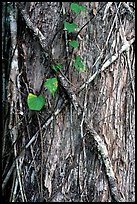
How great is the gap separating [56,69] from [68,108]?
0.58ft

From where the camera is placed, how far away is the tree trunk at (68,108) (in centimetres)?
164

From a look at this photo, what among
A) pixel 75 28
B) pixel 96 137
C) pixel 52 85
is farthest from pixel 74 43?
pixel 96 137

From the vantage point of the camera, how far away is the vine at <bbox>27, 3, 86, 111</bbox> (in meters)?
1.56

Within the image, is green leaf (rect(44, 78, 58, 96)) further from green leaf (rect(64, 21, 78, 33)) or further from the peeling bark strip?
green leaf (rect(64, 21, 78, 33))

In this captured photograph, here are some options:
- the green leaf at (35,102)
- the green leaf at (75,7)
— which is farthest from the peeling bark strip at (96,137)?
the green leaf at (75,7)

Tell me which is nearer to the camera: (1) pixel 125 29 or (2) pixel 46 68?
(2) pixel 46 68

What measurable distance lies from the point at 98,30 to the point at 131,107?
0.39m


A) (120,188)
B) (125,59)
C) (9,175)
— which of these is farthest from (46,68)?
(120,188)

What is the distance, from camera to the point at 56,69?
5.36ft

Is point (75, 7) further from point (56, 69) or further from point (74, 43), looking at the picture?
point (56, 69)

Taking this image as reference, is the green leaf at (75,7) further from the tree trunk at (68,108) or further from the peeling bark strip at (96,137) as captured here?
the peeling bark strip at (96,137)

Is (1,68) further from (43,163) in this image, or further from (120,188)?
(120,188)

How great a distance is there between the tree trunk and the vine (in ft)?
0.08

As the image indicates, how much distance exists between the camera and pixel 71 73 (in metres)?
1.67
